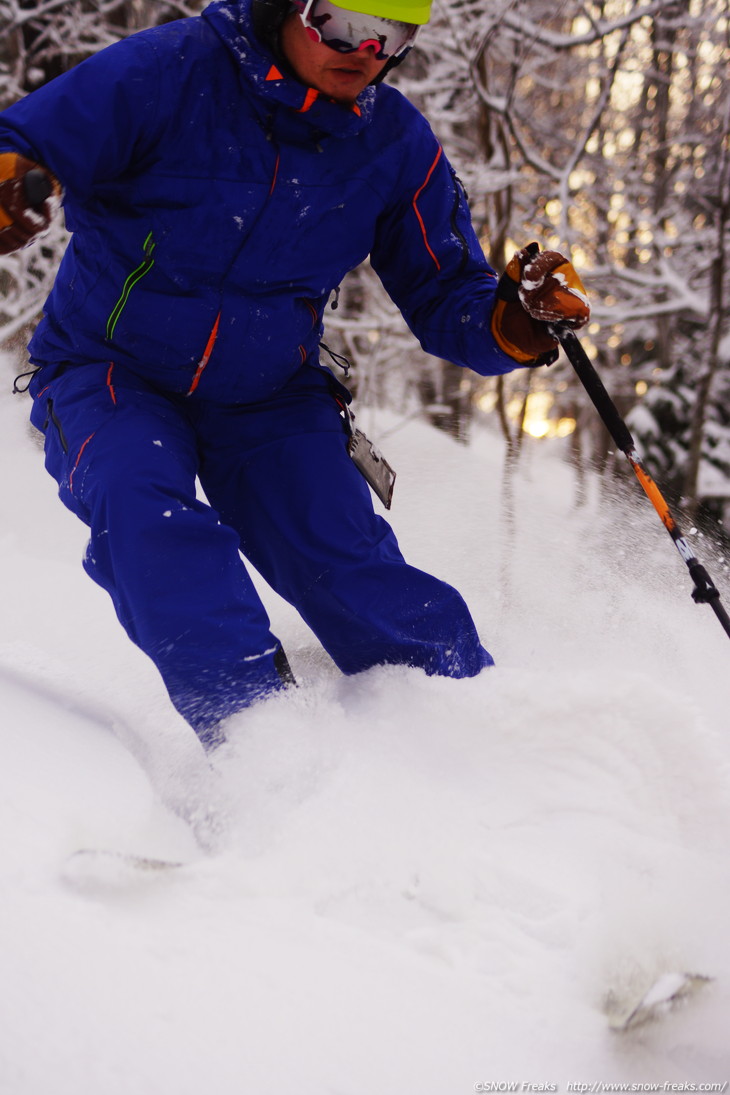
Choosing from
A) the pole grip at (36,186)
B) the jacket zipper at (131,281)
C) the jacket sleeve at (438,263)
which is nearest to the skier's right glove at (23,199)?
the pole grip at (36,186)

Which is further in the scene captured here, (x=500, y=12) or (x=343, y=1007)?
(x=500, y=12)

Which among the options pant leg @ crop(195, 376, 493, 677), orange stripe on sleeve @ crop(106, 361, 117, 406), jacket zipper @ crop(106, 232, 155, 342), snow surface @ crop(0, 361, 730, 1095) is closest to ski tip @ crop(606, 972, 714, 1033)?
snow surface @ crop(0, 361, 730, 1095)

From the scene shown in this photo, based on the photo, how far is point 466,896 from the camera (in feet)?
4.86

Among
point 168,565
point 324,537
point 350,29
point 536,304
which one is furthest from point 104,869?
point 350,29

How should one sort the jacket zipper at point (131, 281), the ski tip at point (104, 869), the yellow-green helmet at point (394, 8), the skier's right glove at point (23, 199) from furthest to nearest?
1. the jacket zipper at point (131, 281)
2. the yellow-green helmet at point (394, 8)
3. the skier's right glove at point (23, 199)
4. the ski tip at point (104, 869)

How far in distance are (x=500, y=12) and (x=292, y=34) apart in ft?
18.0

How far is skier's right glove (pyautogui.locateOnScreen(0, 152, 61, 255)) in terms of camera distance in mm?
1675

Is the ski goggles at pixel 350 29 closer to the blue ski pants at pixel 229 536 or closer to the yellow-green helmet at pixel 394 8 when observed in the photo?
the yellow-green helmet at pixel 394 8

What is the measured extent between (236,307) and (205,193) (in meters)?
→ 0.24

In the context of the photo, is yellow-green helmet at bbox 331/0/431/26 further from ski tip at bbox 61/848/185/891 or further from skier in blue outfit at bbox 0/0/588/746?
A: ski tip at bbox 61/848/185/891

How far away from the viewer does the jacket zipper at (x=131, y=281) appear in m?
1.94

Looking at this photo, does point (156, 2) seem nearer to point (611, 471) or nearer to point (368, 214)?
point (611, 471)

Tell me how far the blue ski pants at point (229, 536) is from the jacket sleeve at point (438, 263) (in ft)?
1.09

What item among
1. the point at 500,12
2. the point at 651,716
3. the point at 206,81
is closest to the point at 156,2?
the point at 500,12
